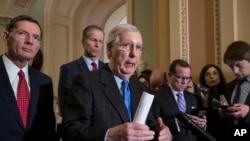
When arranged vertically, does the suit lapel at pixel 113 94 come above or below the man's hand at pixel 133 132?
above

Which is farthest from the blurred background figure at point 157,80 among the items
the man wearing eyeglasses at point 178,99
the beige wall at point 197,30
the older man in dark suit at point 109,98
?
the older man in dark suit at point 109,98

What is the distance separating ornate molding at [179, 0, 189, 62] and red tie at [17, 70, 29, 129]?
2365 mm

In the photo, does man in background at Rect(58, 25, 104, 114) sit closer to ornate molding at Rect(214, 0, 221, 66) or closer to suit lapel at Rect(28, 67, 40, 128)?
suit lapel at Rect(28, 67, 40, 128)

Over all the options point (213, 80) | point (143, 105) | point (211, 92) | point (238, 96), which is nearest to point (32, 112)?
point (143, 105)

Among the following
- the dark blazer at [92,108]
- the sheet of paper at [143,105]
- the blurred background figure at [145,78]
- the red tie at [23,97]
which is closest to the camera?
the sheet of paper at [143,105]

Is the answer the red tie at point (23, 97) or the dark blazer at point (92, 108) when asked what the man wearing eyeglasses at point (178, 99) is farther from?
the red tie at point (23, 97)

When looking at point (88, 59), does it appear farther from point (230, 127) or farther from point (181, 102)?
point (230, 127)

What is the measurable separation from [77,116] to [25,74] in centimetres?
52

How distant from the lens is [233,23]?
3.70m

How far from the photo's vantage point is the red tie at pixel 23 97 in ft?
6.23

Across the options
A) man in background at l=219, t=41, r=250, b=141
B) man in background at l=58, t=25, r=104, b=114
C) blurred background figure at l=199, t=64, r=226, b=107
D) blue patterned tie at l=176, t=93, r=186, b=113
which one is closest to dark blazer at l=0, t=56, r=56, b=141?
man in background at l=58, t=25, r=104, b=114

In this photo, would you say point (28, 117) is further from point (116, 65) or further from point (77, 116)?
point (116, 65)

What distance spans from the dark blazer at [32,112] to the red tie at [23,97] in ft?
0.07

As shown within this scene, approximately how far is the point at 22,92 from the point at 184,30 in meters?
2.49
